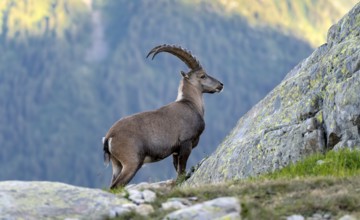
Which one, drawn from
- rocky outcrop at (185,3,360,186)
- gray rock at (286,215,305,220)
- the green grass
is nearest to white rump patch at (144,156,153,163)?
rocky outcrop at (185,3,360,186)

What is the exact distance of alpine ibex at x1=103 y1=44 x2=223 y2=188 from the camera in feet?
53.9

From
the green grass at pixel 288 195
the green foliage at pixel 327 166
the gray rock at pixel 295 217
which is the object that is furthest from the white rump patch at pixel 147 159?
the gray rock at pixel 295 217

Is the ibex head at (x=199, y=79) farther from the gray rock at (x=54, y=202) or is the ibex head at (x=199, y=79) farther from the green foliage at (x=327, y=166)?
the gray rock at (x=54, y=202)

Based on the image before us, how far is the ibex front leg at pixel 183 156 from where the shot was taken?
713 inches

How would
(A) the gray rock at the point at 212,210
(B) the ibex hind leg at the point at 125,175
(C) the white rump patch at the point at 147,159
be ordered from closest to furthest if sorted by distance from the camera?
(A) the gray rock at the point at 212,210, (B) the ibex hind leg at the point at 125,175, (C) the white rump patch at the point at 147,159

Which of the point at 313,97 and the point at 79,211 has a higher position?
the point at 313,97

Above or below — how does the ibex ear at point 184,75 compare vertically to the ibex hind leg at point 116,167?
above

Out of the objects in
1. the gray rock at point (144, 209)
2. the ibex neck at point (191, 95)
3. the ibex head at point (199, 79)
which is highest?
the ibex head at point (199, 79)

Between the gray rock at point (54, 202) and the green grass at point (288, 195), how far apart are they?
1.42 feet

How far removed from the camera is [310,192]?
991cm

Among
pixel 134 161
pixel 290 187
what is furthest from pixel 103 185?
pixel 290 187

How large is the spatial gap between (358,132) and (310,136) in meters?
1.08

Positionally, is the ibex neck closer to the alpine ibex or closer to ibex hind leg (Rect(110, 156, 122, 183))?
the alpine ibex

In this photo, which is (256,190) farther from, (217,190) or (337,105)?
(337,105)
